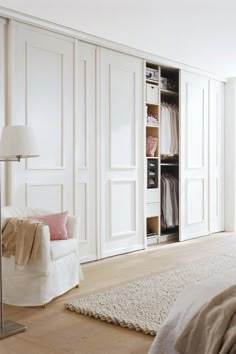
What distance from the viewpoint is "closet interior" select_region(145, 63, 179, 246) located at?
20.6ft

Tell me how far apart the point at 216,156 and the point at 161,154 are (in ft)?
4.46

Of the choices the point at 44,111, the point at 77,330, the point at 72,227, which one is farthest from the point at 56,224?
the point at 44,111

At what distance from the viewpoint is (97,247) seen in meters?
5.34

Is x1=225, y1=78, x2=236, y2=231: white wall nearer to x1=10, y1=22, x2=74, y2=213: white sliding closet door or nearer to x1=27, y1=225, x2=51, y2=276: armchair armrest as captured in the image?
x1=10, y1=22, x2=74, y2=213: white sliding closet door

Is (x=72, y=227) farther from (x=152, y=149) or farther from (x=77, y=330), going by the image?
(x=152, y=149)

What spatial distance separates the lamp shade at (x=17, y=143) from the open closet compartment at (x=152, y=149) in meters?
3.05

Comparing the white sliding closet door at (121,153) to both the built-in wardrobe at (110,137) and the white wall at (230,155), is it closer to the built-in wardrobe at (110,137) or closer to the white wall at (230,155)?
the built-in wardrobe at (110,137)

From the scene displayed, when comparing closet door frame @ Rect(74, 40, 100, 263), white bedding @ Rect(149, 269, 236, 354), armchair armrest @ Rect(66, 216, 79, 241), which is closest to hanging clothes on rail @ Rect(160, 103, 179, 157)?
closet door frame @ Rect(74, 40, 100, 263)

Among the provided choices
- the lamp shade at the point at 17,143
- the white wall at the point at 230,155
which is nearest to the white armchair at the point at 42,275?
the lamp shade at the point at 17,143

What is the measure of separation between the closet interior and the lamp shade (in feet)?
10.3

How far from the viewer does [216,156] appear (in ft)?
24.7

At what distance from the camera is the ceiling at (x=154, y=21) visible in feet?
13.5

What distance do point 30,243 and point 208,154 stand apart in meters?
4.38

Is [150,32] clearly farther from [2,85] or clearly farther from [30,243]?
[30,243]
